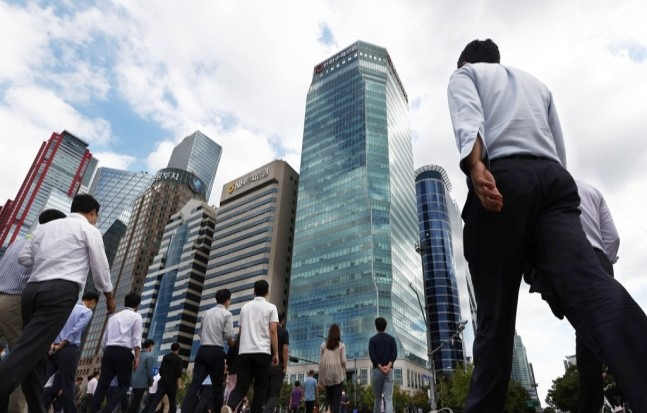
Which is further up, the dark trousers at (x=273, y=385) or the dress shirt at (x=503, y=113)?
the dress shirt at (x=503, y=113)

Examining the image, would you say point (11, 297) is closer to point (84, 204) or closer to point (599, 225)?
point (84, 204)

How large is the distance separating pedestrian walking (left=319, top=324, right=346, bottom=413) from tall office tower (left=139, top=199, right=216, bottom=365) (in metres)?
96.7

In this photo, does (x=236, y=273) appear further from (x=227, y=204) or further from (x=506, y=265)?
(x=506, y=265)

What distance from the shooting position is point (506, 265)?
1854 mm

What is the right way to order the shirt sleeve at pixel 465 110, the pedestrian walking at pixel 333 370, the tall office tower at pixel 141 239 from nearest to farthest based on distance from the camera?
the shirt sleeve at pixel 465 110 → the pedestrian walking at pixel 333 370 → the tall office tower at pixel 141 239

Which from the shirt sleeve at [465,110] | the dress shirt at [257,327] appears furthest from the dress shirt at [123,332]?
the shirt sleeve at [465,110]

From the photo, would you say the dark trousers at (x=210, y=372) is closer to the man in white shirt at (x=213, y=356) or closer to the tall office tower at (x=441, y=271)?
the man in white shirt at (x=213, y=356)

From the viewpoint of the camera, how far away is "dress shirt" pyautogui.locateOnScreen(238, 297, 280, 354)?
5.33 meters

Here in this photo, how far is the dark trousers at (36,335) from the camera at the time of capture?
2883 mm

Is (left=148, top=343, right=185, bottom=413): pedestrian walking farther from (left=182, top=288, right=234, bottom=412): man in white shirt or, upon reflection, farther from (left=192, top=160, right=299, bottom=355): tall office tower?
(left=192, top=160, right=299, bottom=355): tall office tower

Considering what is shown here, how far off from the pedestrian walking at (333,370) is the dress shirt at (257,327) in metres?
2.25

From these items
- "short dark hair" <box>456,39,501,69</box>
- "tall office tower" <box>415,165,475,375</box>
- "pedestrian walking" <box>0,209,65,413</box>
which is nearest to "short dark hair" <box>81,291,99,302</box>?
"pedestrian walking" <box>0,209,65,413</box>

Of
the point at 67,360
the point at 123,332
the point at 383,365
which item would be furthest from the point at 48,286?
the point at 383,365

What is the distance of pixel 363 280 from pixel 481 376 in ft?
242
